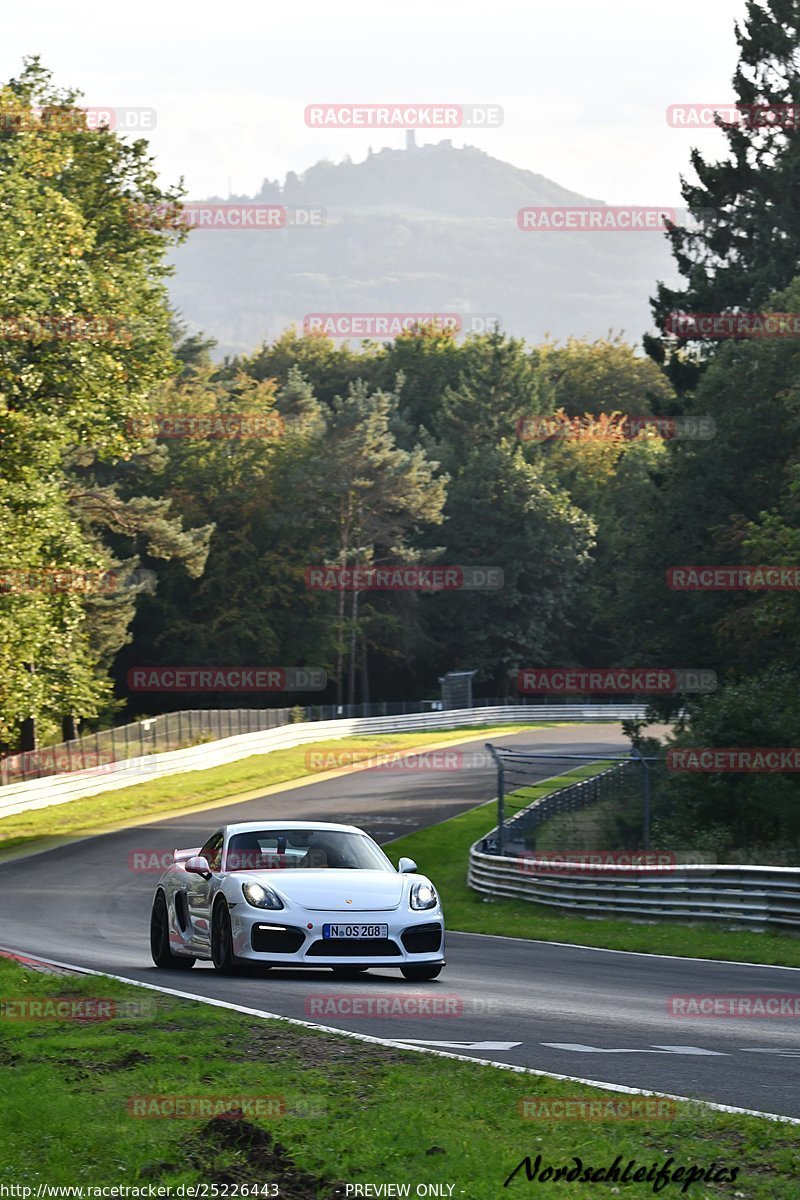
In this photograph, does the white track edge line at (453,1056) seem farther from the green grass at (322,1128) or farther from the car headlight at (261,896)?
the car headlight at (261,896)

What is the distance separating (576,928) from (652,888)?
134 cm

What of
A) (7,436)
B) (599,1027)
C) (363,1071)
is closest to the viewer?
(363,1071)

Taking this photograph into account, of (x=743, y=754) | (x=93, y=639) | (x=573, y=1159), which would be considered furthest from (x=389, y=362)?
(x=573, y=1159)

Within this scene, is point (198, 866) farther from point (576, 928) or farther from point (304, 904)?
point (576, 928)

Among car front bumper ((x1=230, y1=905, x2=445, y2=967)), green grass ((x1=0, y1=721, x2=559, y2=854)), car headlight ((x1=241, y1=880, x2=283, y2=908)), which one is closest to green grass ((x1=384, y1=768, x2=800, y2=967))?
car front bumper ((x1=230, y1=905, x2=445, y2=967))

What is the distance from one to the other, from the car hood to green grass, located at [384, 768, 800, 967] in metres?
6.24

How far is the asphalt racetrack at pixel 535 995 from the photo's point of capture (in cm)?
963

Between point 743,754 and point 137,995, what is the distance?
67.1 feet

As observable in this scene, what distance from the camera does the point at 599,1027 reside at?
38.4 ft

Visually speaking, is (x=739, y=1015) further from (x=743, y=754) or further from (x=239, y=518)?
(x=239, y=518)

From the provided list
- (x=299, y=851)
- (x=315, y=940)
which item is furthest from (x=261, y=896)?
(x=299, y=851)

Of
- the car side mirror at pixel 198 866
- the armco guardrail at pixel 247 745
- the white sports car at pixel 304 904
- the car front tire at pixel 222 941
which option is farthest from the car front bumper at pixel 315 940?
the armco guardrail at pixel 247 745

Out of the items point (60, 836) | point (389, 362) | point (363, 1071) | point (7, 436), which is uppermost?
point (389, 362)

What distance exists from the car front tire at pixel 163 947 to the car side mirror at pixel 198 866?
0.95 metres
